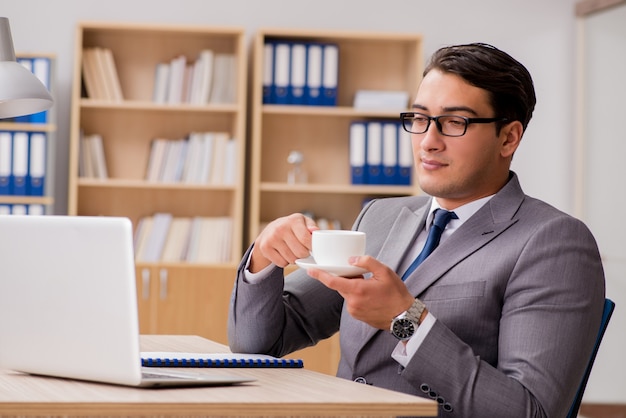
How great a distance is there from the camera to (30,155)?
179 inches

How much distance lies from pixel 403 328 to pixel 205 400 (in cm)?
40

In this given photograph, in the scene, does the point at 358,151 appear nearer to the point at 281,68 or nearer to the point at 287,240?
the point at 281,68

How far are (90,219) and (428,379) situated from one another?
0.60 metres

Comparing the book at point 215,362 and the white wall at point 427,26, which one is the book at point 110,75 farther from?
the book at point 215,362

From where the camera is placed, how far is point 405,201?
2.12m

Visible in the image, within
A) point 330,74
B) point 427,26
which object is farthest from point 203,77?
point 427,26

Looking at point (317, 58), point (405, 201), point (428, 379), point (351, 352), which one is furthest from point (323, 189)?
point (428, 379)

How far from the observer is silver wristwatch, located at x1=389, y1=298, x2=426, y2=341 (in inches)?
59.7

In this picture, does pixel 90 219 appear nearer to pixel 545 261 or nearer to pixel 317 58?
pixel 545 261

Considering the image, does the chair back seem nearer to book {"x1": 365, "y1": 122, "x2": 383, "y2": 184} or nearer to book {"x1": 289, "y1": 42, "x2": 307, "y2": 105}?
book {"x1": 365, "y1": 122, "x2": 383, "y2": 184}

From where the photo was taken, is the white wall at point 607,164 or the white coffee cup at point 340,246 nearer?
the white coffee cup at point 340,246

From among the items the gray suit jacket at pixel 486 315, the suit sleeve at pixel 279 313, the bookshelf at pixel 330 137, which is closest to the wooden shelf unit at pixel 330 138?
the bookshelf at pixel 330 137

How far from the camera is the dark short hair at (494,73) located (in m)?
1.82

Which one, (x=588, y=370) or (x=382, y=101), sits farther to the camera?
(x=382, y=101)
